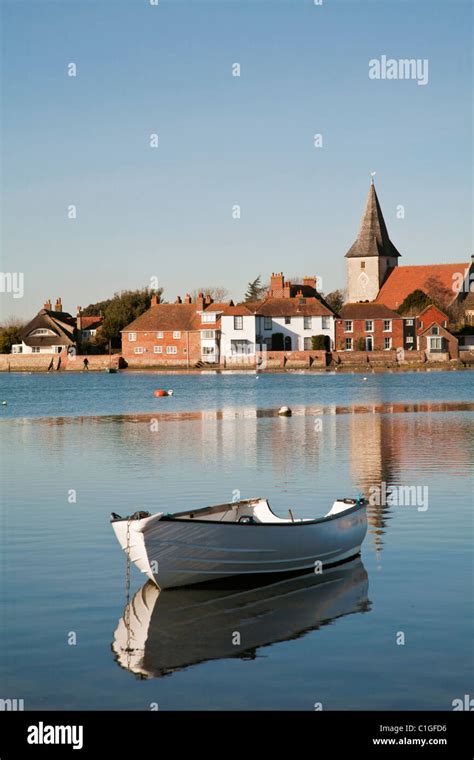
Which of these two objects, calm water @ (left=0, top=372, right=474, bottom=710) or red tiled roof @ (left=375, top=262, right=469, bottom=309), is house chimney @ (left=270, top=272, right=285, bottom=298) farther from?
calm water @ (left=0, top=372, right=474, bottom=710)

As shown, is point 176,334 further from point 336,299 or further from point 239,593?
point 239,593

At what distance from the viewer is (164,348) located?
13162 centimetres

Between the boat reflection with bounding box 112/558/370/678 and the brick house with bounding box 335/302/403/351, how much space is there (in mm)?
106319

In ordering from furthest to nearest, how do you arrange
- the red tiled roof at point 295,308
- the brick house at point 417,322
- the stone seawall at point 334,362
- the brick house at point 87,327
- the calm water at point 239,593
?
the brick house at point 87,327 → the red tiled roof at point 295,308 → the brick house at point 417,322 → the stone seawall at point 334,362 → the calm water at point 239,593

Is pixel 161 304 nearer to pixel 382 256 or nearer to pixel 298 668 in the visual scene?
pixel 382 256

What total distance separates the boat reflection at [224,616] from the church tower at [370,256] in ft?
422

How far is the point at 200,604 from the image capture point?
17.4m

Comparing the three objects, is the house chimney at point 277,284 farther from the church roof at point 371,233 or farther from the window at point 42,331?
the window at point 42,331

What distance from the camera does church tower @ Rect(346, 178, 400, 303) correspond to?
146250 millimetres

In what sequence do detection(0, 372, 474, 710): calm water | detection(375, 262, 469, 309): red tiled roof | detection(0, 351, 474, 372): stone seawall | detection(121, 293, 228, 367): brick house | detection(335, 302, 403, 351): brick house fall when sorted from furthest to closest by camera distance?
detection(375, 262, 469, 309): red tiled roof < detection(121, 293, 228, 367): brick house < detection(335, 302, 403, 351): brick house < detection(0, 351, 474, 372): stone seawall < detection(0, 372, 474, 710): calm water

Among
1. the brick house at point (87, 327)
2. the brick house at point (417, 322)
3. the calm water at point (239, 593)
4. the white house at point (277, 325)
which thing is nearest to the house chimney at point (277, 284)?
the white house at point (277, 325)

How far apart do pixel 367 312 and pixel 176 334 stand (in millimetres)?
22077

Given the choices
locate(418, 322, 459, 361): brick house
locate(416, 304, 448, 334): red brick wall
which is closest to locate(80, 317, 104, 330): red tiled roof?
locate(416, 304, 448, 334): red brick wall

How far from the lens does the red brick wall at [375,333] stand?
12500cm
